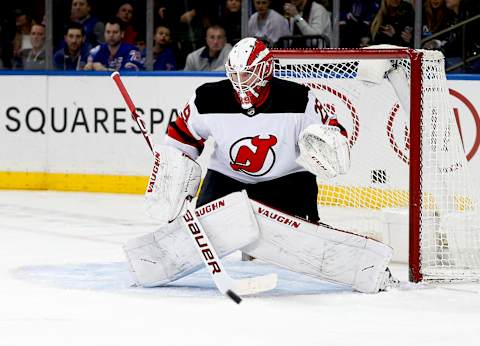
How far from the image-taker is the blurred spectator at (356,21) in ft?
27.1

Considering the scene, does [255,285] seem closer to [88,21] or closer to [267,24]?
[267,24]

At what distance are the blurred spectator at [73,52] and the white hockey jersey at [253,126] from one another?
176 inches

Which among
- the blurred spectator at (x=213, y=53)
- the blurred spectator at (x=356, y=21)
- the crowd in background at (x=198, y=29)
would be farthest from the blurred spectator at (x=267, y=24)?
the blurred spectator at (x=356, y=21)

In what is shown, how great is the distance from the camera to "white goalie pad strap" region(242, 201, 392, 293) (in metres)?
4.77

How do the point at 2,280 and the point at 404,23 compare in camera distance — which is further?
the point at 404,23

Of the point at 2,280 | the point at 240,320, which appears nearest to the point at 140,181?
the point at 2,280

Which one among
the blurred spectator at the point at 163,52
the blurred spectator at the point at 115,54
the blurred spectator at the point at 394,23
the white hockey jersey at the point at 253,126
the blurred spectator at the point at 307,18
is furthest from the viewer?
the blurred spectator at the point at 115,54

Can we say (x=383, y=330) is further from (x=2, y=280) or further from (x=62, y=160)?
(x=62, y=160)

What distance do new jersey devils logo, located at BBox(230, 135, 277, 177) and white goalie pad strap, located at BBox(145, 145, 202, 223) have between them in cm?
19

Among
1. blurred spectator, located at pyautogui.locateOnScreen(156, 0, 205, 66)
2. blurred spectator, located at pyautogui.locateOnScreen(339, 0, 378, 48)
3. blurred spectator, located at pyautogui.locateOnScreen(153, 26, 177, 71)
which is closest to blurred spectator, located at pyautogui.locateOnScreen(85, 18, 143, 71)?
blurred spectator, located at pyautogui.locateOnScreen(153, 26, 177, 71)

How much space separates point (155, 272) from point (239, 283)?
365 millimetres

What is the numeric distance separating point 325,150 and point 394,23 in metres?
3.62

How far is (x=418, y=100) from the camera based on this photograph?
5.04 metres

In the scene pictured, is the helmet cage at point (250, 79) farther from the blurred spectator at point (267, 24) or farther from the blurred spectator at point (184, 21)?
the blurred spectator at point (184, 21)
